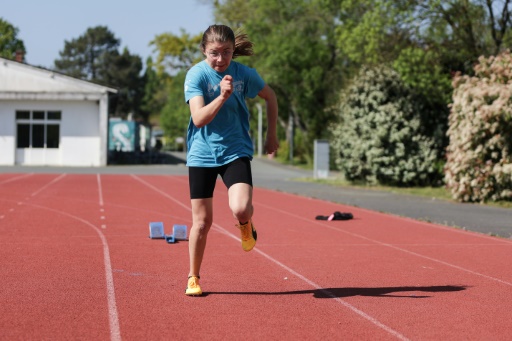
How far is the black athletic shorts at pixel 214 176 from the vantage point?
6.57m

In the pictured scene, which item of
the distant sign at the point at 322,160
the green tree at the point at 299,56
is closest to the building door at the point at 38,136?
the green tree at the point at 299,56

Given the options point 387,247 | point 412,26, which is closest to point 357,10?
point 412,26

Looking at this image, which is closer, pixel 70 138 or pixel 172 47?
pixel 70 138

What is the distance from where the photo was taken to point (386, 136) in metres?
30.3

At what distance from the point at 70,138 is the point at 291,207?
30.4m

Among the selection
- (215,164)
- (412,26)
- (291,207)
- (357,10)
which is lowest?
(291,207)

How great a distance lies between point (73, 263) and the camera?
29.4 ft

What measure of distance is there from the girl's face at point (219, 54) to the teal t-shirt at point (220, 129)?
9cm

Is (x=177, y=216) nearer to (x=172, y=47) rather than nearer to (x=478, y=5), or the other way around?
(x=478, y=5)

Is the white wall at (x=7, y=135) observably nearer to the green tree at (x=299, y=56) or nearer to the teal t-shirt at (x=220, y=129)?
the green tree at (x=299, y=56)

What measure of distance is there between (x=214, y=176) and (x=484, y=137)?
52.3ft

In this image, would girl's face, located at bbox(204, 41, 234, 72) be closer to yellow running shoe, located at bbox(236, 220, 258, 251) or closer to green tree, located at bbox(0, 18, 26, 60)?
yellow running shoe, located at bbox(236, 220, 258, 251)

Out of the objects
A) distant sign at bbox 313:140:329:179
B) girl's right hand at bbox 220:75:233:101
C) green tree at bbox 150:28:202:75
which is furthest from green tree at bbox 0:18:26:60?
girl's right hand at bbox 220:75:233:101

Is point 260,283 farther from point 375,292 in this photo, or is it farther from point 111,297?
point 111,297
